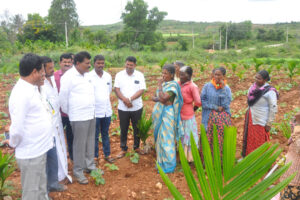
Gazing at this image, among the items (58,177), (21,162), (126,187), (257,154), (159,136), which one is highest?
(257,154)

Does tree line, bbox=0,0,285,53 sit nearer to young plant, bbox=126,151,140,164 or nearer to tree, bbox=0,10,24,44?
tree, bbox=0,10,24,44

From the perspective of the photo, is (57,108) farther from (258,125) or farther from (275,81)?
(275,81)

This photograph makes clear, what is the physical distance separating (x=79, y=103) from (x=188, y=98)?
1.58m

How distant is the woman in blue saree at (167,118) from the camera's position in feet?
11.1

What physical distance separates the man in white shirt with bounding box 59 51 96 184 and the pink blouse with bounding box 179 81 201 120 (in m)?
1.35

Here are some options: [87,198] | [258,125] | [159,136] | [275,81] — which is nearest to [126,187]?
[87,198]

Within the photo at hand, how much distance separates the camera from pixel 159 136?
141 inches

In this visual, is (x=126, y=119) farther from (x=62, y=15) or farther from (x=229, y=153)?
(x=62, y=15)

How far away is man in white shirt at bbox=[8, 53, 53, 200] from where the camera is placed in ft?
6.90

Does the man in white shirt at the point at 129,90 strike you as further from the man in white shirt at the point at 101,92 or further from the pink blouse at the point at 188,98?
the pink blouse at the point at 188,98

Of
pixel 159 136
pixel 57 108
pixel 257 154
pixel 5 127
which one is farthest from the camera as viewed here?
pixel 5 127

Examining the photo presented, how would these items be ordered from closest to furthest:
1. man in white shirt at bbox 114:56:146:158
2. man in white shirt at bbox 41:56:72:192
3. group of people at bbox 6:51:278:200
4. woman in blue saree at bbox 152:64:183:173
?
1. group of people at bbox 6:51:278:200
2. man in white shirt at bbox 41:56:72:192
3. woman in blue saree at bbox 152:64:183:173
4. man in white shirt at bbox 114:56:146:158

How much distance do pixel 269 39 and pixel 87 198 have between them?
45.5 metres

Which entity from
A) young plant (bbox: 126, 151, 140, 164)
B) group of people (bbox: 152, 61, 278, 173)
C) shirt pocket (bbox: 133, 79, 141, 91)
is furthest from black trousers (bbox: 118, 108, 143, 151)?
group of people (bbox: 152, 61, 278, 173)
